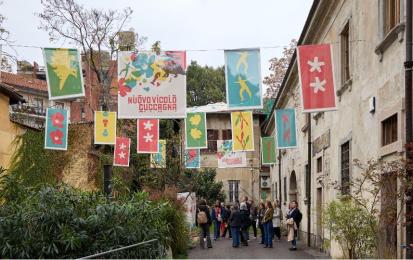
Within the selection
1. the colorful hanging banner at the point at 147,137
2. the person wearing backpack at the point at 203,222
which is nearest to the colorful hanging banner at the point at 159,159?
the colorful hanging banner at the point at 147,137

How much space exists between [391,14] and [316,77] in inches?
91.3

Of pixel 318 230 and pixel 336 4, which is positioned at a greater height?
pixel 336 4

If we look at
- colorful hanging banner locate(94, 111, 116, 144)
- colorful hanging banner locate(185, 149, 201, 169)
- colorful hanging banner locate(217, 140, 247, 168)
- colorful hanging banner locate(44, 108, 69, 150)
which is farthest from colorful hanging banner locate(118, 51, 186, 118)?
colorful hanging banner locate(217, 140, 247, 168)

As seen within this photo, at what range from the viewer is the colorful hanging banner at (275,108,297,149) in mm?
21219

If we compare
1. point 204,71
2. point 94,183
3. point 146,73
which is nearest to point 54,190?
point 146,73

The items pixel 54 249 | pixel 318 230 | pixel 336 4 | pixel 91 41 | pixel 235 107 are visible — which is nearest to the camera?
pixel 54 249

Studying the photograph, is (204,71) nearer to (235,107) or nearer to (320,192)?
(320,192)

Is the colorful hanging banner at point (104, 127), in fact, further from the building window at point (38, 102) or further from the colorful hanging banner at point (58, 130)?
the building window at point (38, 102)

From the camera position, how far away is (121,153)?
2503 centimetres

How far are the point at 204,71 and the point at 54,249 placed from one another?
52.4 m

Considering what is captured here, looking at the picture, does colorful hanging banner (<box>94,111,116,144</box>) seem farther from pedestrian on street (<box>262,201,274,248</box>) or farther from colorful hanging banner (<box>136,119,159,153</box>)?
pedestrian on street (<box>262,201,274,248</box>)

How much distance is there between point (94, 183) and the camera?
100ft

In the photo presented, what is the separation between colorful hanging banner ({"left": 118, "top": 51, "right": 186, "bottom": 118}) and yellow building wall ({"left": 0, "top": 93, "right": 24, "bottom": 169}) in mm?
9642

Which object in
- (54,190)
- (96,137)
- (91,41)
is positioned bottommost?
(54,190)
